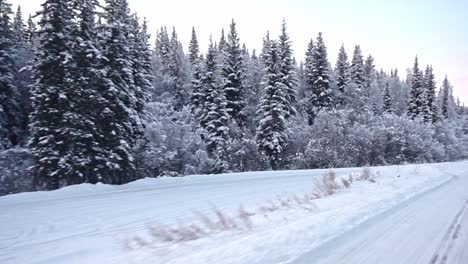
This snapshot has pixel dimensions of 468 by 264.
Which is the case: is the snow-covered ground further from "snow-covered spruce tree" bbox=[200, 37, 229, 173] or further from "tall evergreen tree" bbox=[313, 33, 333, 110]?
"tall evergreen tree" bbox=[313, 33, 333, 110]

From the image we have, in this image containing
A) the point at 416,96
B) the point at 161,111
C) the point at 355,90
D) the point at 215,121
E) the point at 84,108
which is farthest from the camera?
the point at 416,96

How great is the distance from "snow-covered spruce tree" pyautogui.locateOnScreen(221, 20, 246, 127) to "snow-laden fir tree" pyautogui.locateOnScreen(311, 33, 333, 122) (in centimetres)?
1021

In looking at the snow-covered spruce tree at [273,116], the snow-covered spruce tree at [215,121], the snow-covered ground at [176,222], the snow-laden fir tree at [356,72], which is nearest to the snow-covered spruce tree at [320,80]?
the snow-covered spruce tree at [273,116]

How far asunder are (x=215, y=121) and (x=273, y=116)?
18.1ft

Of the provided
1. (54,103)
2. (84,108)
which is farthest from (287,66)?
(54,103)

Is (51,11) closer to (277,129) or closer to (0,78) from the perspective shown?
(0,78)

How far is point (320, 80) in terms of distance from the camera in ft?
150

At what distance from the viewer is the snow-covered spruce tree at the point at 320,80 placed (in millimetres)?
45406

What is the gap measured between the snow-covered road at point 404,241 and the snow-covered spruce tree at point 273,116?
24.7 meters

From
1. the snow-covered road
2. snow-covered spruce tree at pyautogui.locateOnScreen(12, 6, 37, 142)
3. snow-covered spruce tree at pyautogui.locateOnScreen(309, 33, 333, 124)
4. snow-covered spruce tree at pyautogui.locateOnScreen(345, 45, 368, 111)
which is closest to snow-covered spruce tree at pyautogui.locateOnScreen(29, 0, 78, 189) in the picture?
snow-covered spruce tree at pyautogui.locateOnScreen(12, 6, 37, 142)

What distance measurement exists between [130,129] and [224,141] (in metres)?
13.9

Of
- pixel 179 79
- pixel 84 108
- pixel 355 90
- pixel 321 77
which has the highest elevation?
pixel 179 79

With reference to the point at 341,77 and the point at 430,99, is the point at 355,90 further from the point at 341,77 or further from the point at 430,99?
the point at 430,99

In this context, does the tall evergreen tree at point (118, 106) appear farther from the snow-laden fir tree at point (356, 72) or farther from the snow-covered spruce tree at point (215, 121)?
the snow-laden fir tree at point (356, 72)
